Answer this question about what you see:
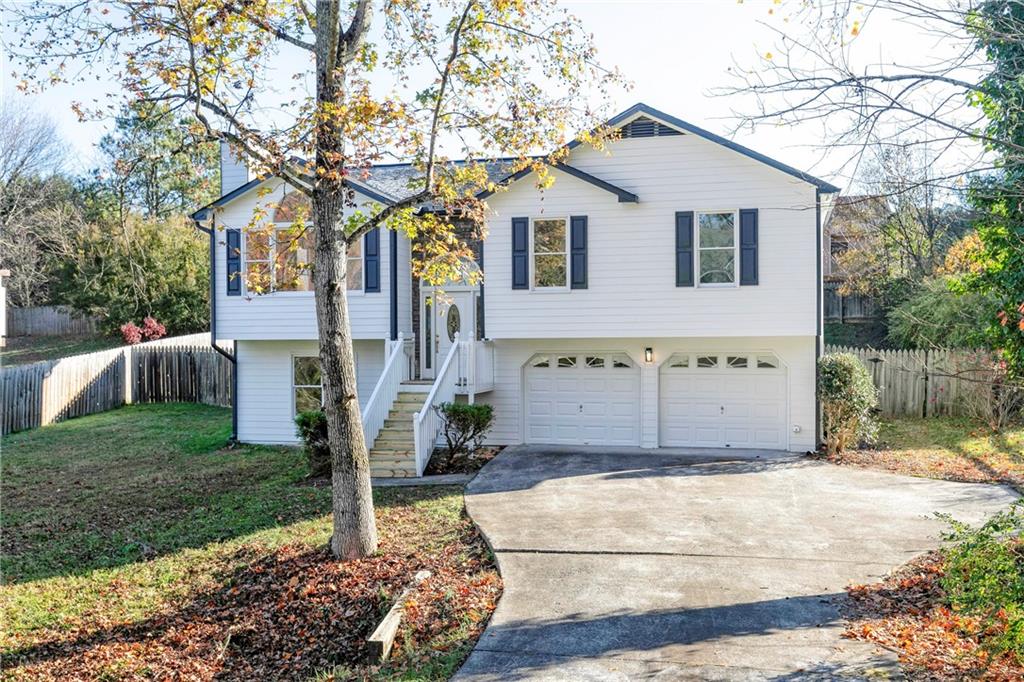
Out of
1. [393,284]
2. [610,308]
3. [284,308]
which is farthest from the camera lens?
[284,308]

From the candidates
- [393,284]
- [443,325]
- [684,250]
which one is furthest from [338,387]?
[684,250]

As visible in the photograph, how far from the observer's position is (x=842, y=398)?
14219 mm

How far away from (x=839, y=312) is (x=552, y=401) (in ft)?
53.0

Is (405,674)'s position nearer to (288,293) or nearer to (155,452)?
(288,293)


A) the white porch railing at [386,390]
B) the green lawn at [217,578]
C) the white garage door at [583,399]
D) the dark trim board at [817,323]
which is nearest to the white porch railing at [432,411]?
the white porch railing at [386,390]

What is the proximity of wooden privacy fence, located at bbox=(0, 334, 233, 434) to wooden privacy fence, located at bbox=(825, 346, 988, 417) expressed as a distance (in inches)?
707

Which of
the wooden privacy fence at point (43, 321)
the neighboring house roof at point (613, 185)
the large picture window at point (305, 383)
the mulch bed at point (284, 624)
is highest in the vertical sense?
the neighboring house roof at point (613, 185)

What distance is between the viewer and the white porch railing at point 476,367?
15070 millimetres

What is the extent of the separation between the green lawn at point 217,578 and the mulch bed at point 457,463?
1298mm

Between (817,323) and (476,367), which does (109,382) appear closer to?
(476,367)

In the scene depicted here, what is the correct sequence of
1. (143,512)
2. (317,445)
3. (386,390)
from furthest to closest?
(386,390), (317,445), (143,512)

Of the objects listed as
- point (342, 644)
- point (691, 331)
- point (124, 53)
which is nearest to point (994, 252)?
point (691, 331)

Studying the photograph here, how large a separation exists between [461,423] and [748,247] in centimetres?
647

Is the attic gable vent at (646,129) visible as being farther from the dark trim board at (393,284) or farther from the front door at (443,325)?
the dark trim board at (393,284)
